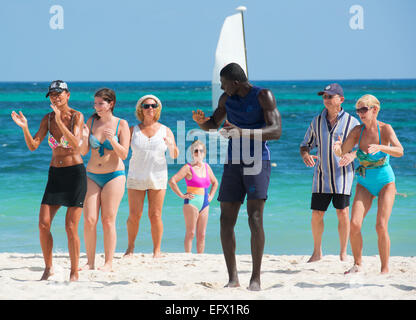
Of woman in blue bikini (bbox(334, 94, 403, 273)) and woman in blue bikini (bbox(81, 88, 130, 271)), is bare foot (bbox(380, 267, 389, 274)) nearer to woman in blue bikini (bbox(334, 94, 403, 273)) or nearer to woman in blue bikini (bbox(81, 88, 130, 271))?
woman in blue bikini (bbox(334, 94, 403, 273))

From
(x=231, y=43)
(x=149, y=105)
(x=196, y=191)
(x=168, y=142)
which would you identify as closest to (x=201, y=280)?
(x=168, y=142)

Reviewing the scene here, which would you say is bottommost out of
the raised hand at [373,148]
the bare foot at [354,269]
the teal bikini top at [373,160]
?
the bare foot at [354,269]

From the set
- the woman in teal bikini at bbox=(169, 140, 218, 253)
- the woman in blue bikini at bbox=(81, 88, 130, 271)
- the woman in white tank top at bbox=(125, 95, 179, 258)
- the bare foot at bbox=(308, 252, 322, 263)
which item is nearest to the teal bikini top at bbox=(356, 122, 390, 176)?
the bare foot at bbox=(308, 252, 322, 263)

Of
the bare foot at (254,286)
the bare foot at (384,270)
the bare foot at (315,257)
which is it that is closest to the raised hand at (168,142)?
the bare foot at (315,257)

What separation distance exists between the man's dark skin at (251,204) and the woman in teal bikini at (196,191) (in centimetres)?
256

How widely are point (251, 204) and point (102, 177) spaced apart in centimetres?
169

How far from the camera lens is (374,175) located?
555 cm

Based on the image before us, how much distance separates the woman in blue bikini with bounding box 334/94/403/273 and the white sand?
0.37 m

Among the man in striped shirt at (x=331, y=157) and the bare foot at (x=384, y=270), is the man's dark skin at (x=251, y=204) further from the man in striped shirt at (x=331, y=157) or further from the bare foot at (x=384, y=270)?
the man in striped shirt at (x=331, y=157)

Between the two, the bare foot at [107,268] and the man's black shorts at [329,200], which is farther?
the man's black shorts at [329,200]

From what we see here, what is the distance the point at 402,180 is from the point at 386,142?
10146 millimetres

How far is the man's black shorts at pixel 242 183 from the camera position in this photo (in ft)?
15.9

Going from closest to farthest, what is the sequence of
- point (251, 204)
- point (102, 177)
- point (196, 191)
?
point (251, 204), point (102, 177), point (196, 191)

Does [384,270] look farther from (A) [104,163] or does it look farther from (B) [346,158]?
(A) [104,163]
